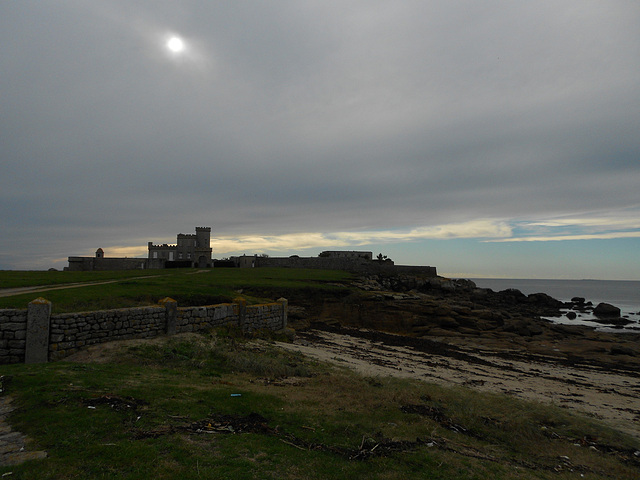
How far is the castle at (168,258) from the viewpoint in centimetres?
5088

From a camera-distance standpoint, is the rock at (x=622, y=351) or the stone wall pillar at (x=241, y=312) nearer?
the stone wall pillar at (x=241, y=312)

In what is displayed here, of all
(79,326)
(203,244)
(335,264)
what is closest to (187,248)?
(203,244)

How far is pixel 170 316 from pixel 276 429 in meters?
9.47

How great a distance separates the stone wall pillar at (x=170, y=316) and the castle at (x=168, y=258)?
43.4 metres

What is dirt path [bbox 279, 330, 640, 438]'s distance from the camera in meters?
14.3

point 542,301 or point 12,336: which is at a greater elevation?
point 12,336

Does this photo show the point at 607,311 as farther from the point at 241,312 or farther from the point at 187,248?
the point at 187,248

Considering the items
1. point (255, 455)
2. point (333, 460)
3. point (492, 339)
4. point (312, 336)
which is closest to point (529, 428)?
point (333, 460)

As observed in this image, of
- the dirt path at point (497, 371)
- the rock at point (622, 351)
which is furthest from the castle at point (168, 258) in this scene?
the rock at point (622, 351)

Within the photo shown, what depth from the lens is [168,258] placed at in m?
66.9

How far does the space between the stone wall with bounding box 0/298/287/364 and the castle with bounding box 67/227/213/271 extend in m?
42.4

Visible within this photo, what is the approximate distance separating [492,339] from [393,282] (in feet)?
91.2

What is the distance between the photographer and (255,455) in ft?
20.0

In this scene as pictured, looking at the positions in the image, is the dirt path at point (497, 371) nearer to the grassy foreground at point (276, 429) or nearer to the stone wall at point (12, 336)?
the grassy foreground at point (276, 429)
